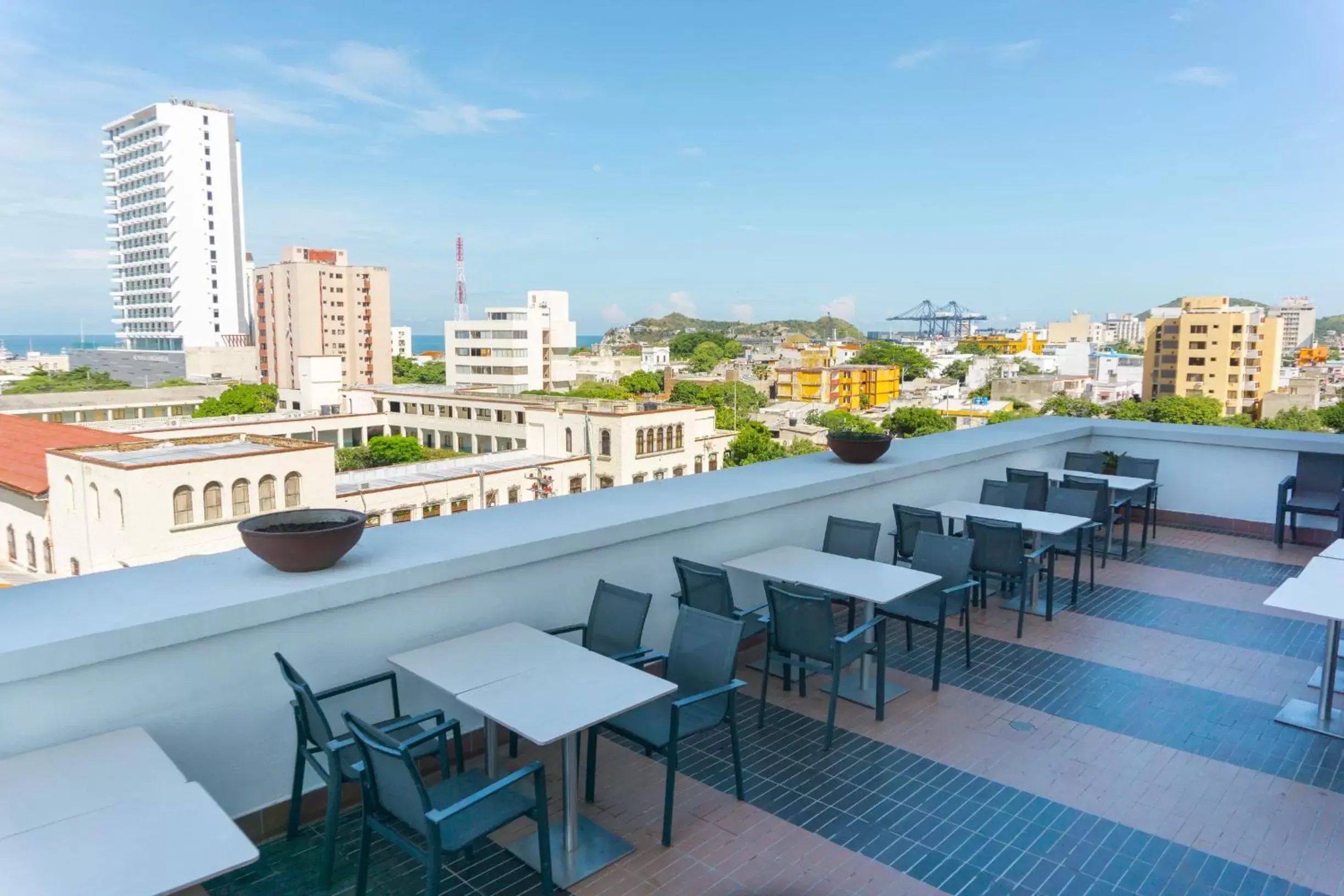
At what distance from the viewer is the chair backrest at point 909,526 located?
5.60 metres

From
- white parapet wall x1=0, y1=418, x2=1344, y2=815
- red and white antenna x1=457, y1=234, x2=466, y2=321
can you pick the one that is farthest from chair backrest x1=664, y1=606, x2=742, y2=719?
red and white antenna x1=457, y1=234, x2=466, y2=321

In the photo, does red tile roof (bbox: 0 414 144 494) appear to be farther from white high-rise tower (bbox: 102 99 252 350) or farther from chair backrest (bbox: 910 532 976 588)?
white high-rise tower (bbox: 102 99 252 350)

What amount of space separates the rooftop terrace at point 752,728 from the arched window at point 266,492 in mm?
33625

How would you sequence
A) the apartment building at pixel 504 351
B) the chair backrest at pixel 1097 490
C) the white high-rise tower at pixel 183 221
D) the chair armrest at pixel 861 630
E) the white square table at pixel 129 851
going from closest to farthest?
1. the white square table at pixel 129 851
2. the chair armrest at pixel 861 630
3. the chair backrest at pixel 1097 490
4. the apartment building at pixel 504 351
5. the white high-rise tower at pixel 183 221

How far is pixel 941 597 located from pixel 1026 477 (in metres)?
3.22

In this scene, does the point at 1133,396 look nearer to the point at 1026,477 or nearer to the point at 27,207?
the point at 1026,477

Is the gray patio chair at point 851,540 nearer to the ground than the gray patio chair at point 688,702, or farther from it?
farther from it

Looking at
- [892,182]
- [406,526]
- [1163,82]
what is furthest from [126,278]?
[406,526]

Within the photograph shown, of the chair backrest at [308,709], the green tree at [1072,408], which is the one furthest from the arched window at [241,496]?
the green tree at [1072,408]

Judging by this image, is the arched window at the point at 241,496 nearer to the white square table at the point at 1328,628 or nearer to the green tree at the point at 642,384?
the white square table at the point at 1328,628

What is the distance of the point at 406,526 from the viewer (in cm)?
416

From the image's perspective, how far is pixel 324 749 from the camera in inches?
103

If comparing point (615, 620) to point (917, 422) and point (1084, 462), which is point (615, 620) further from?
point (917, 422)

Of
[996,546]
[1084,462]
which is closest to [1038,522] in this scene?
[996,546]
